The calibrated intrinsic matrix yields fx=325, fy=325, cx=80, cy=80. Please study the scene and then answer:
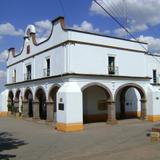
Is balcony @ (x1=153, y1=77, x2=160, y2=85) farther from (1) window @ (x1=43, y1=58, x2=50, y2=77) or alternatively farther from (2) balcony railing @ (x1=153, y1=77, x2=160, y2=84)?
(1) window @ (x1=43, y1=58, x2=50, y2=77)

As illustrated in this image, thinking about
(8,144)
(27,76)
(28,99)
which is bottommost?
(8,144)

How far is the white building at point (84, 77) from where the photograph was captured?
77.0 ft

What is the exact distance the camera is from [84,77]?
2423cm

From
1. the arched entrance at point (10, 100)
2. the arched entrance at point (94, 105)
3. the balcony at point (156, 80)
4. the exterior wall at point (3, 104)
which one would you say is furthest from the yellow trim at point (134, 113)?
the exterior wall at point (3, 104)

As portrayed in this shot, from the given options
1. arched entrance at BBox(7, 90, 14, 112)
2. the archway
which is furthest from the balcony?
arched entrance at BBox(7, 90, 14, 112)

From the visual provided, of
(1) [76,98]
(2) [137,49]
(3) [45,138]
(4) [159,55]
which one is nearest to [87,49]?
(1) [76,98]

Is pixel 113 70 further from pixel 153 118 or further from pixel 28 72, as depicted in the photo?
pixel 28 72

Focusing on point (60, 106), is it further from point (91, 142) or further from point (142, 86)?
point (142, 86)

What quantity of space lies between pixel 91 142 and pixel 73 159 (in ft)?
16.8

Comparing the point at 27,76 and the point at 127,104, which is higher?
the point at 27,76

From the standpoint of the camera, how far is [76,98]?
74.9 ft

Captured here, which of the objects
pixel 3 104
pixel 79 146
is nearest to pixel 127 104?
pixel 3 104

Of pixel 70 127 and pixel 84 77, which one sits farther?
pixel 84 77

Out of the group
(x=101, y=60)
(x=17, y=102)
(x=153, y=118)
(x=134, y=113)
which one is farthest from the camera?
(x=17, y=102)
